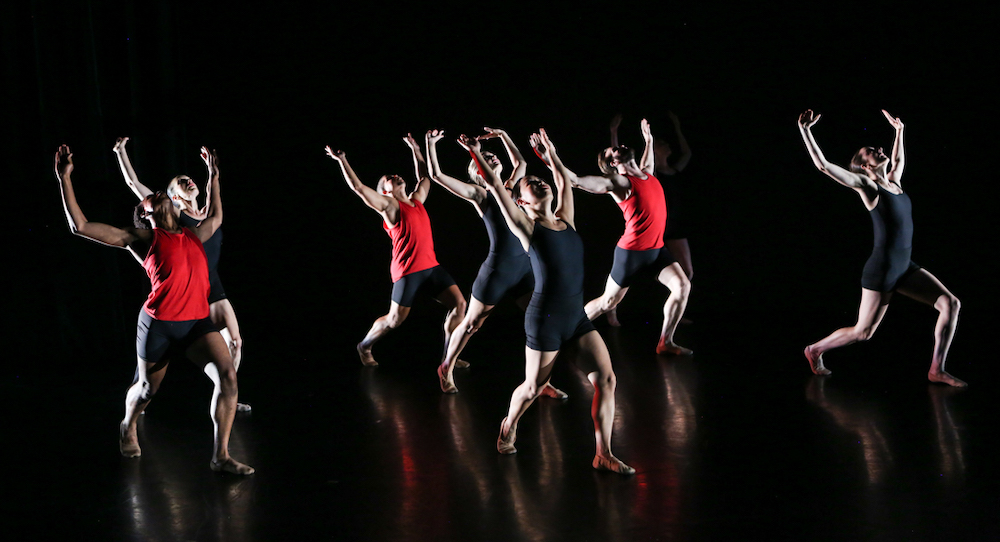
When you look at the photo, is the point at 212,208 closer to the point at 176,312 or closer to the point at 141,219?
the point at 141,219

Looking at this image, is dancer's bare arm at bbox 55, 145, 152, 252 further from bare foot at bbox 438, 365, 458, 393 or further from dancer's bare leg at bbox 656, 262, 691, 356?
dancer's bare leg at bbox 656, 262, 691, 356

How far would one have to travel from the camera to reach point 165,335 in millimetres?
3703

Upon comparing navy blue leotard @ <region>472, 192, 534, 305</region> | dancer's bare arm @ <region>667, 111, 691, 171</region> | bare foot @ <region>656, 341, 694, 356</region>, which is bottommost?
bare foot @ <region>656, 341, 694, 356</region>

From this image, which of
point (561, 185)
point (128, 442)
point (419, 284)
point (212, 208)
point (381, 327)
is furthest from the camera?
point (381, 327)

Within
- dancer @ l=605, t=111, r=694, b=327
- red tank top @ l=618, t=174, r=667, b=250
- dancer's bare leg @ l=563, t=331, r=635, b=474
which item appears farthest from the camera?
dancer @ l=605, t=111, r=694, b=327

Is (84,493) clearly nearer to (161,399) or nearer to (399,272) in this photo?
(161,399)

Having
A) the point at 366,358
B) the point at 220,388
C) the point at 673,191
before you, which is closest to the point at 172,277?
the point at 220,388

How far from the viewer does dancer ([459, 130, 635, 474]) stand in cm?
361

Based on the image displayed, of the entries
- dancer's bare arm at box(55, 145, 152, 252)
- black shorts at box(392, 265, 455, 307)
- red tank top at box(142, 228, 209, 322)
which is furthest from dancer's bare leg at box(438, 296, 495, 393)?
dancer's bare arm at box(55, 145, 152, 252)

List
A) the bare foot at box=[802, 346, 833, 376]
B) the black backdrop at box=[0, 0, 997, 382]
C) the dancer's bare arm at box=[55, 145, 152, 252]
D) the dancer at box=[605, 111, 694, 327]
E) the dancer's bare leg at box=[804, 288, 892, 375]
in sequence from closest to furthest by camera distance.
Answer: the dancer's bare arm at box=[55, 145, 152, 252] < the dancer's bare leg at box=[804, 288, 892, 375] < the bare foot at box=[802, 346, 833, 376] < the dancer at box=[605, 111, 694, 327] < the black backdrop at box=[0, 0, 997, 382]

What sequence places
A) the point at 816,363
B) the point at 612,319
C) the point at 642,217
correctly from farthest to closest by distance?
the point at 612,319, the point at 642,217, the point at 816,363

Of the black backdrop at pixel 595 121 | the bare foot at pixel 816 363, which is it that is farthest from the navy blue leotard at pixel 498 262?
the black backdrop at pixel 595 121

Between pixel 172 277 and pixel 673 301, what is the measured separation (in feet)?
11.9

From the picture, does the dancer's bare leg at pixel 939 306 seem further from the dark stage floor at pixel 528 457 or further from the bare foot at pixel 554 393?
the bare foot at pixel 554 393
